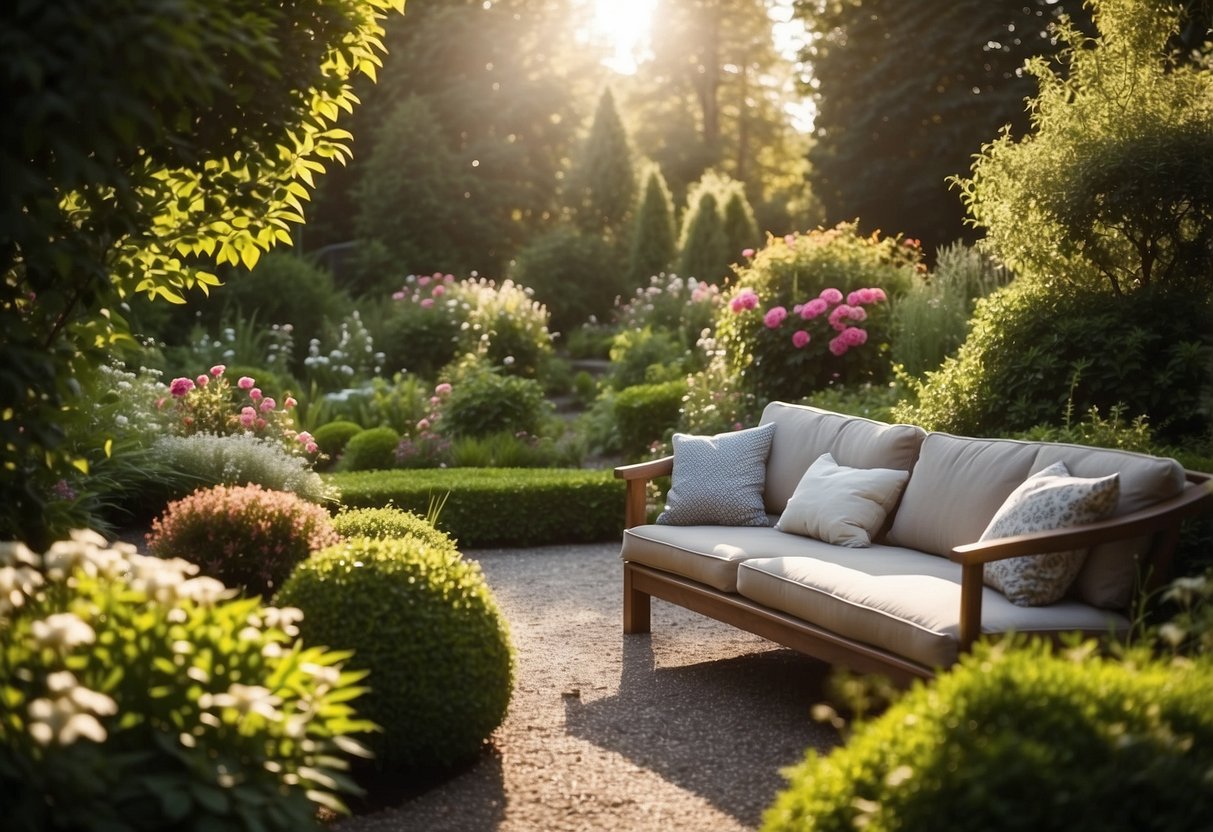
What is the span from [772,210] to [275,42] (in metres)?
24.9

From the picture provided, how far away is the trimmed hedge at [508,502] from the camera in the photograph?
777 centimetres

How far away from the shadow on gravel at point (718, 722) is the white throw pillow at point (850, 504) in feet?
2.01

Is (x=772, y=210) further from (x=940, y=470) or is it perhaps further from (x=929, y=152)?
(x=940, y=470)

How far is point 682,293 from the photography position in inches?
614

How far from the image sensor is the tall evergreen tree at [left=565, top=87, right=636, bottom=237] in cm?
2092

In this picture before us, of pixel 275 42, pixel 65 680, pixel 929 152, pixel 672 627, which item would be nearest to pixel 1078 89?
pixel 672 627

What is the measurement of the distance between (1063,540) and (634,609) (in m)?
2.44

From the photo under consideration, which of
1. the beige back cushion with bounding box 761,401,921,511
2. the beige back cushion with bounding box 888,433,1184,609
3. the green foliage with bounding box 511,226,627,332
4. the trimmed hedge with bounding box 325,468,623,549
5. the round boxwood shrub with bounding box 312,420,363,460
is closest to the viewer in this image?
the beige back cushion with bounding box 888,433,1184,609

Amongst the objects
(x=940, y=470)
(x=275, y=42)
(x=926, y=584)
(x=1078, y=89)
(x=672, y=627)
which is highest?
(x=1078, y=89)

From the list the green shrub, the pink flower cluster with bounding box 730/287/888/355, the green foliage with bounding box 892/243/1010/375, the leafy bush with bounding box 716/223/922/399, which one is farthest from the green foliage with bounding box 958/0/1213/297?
the green shrub

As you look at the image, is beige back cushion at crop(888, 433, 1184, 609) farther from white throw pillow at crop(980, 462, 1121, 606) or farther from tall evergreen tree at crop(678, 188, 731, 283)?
tall evergreen tree at crop(678, 188, 731, 283)

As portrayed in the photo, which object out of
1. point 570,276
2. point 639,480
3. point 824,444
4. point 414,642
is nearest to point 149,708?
point 414,642

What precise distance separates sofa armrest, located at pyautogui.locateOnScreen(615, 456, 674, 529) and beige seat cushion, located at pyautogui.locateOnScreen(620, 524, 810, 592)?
0.16 m

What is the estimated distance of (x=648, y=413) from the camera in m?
10.3
